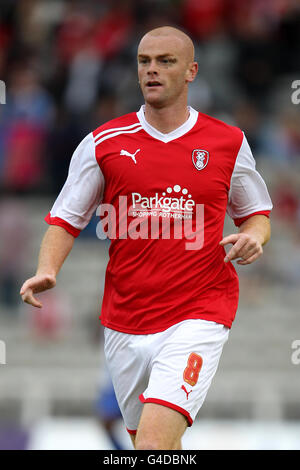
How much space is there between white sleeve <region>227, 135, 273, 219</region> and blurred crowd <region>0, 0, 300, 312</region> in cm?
689

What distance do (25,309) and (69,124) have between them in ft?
8.26

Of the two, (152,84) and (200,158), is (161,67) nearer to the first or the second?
(152,84)

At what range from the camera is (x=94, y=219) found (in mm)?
12312

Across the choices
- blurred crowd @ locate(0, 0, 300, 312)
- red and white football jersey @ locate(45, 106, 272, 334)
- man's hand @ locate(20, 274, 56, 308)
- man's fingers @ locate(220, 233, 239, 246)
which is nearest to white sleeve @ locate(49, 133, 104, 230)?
red and white football jersey @ locate(45, 106, 272, 334)

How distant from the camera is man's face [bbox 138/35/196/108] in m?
5.60

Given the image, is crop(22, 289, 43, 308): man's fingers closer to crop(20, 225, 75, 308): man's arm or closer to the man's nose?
crop(20, 225, 75, 308): man's arm

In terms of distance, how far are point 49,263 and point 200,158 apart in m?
1.05

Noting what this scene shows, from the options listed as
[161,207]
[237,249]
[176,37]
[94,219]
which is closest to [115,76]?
[94,219]

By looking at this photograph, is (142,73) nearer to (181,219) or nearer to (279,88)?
(181,219)

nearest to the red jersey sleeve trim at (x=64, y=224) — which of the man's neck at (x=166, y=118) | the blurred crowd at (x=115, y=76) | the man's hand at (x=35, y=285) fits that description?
the man's hand at (x=35, y=285)

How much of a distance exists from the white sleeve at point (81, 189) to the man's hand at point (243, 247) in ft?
3.00

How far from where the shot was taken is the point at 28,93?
44.4 feet

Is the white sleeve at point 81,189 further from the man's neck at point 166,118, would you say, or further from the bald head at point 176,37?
the bald head at point 176,37

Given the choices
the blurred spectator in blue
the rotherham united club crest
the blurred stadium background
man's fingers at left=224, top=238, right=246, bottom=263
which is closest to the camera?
man's fingers at left=224, top=238, right=246, bottom=263
